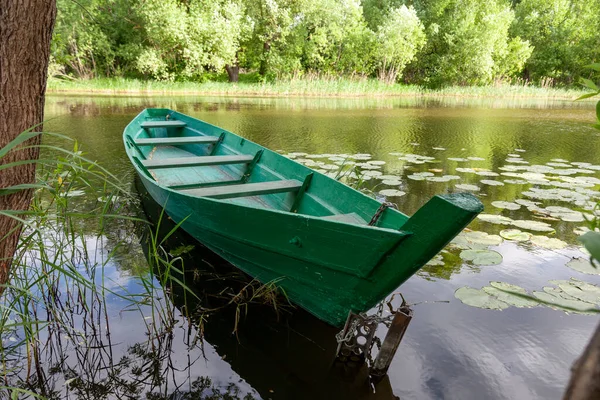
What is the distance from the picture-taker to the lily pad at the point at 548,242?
3104mm

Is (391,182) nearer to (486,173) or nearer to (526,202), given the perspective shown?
(526,202)

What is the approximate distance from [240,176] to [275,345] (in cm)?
199

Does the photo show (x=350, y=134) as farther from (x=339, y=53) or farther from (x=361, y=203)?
(x=339, y=53)

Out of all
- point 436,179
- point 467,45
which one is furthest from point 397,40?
point 436,179

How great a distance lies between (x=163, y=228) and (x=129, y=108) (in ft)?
26.4

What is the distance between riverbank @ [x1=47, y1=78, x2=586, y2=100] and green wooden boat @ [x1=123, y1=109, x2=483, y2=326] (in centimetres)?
1234

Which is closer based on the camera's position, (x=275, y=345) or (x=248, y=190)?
(x=275, y=345)

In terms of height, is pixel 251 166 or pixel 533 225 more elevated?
pixel 251 166

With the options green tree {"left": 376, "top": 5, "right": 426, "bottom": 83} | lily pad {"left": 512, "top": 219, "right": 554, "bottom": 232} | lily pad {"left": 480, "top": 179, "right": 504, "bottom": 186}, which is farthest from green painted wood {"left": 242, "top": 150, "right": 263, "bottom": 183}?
green tree {"left": 376, "top": 5, "right": 426, "bottom": 83}

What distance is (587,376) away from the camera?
0.34m

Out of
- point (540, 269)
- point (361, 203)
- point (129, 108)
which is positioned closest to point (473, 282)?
point (540, 269)

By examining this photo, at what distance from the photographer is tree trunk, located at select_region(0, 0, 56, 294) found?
1312 mm

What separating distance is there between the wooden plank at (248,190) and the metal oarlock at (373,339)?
4.00 ft

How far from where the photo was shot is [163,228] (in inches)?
144
